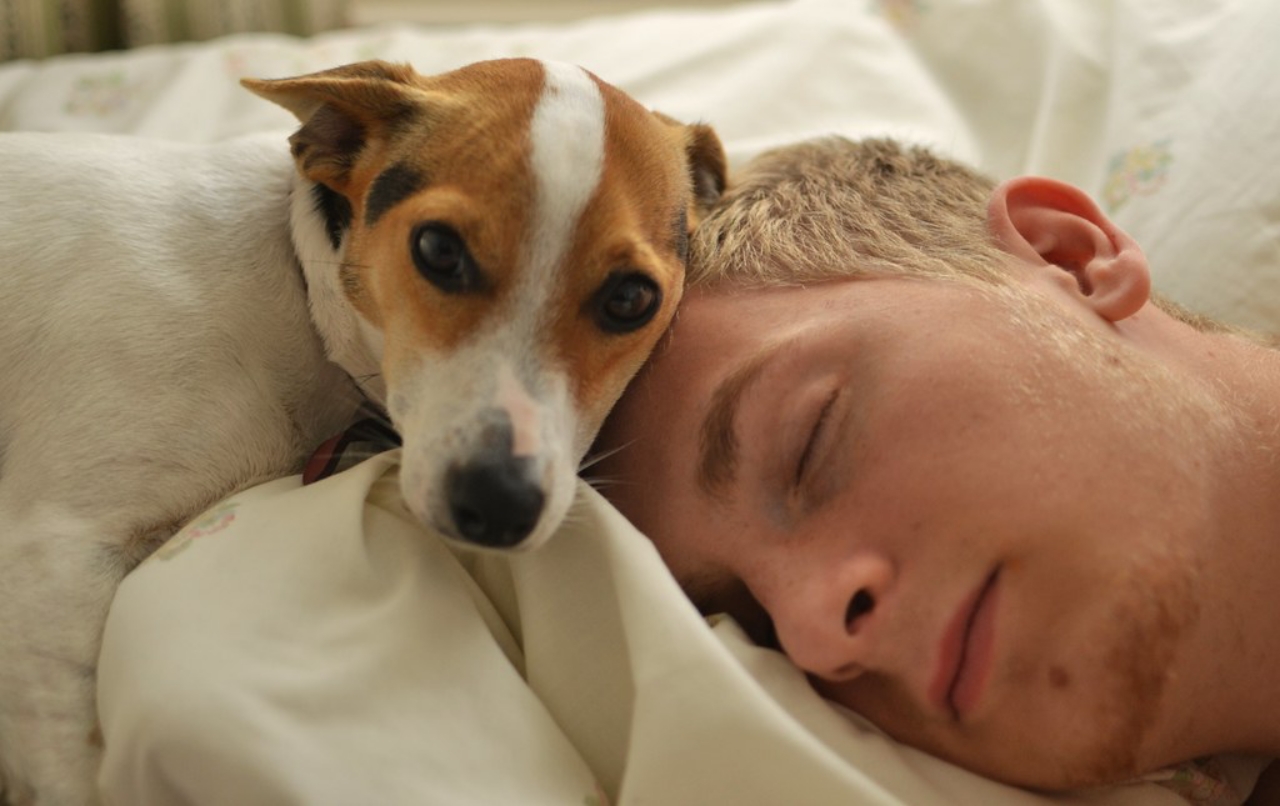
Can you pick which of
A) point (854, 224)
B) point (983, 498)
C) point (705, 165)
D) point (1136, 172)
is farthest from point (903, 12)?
point (983, 498)

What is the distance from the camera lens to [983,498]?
3.04 feet

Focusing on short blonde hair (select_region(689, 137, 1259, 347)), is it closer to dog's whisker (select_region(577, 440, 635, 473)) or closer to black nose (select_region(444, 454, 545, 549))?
dog's whisker (select_region(577, 440, 635, 473))

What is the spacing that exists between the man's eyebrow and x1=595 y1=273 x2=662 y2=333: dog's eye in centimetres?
11

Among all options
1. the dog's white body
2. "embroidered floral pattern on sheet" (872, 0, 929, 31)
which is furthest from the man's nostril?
"embroidered floral pattern on sheet" (872, 0, 929, 31)

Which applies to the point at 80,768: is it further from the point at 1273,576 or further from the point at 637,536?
the point at 1273,576

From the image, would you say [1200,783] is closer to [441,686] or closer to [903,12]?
[441,686]

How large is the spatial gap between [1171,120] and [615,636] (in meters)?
1.14

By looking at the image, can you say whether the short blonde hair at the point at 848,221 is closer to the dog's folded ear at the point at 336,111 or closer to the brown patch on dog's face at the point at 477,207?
the brown patch on dog's face at the point at 477,207

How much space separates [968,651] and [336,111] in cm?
81

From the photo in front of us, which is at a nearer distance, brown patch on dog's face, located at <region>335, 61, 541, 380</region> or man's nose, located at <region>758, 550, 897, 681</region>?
man's nose, located at <region>758, 550, 897, 681</region>

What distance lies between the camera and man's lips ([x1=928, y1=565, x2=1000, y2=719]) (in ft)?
3.03

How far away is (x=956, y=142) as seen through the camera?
5.96 feet

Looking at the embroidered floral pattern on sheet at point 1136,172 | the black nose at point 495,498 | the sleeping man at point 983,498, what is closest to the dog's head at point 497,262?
the black nose at point 495,498

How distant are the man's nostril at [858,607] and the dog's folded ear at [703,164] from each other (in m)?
0.52
